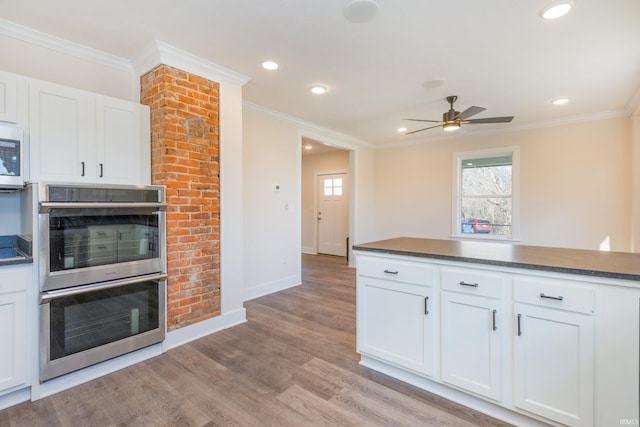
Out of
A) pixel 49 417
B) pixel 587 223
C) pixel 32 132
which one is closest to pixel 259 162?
pixel 32 132

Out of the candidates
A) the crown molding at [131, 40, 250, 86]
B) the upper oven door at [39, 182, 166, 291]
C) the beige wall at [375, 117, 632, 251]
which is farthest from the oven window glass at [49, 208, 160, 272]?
the beige wall at [375, 117, 632, 251]

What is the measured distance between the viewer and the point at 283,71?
3.02 meters

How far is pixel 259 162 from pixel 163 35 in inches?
75.8

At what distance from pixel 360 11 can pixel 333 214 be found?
5.64 m

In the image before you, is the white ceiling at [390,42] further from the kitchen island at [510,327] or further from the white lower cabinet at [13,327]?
the white lower cabinet at [13,327]

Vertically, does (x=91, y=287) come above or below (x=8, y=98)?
below

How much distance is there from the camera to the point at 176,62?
2664 millimetres

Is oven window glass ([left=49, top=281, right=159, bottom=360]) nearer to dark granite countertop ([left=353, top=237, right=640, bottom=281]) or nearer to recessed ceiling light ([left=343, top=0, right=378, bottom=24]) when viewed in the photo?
dark granite countertop ([left=353, top=237, right=640, bottom=281])

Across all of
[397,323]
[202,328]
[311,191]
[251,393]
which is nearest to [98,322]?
[202,328]

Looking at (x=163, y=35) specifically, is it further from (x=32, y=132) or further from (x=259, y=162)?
(x=259, y=162)

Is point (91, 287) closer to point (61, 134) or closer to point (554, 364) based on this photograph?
point (61, 134)

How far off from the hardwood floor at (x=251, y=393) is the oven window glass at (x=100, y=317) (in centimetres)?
29

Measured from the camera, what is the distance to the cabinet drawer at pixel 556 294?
1523 mm

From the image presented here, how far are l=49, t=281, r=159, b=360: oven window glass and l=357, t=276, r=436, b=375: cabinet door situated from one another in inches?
68.8
